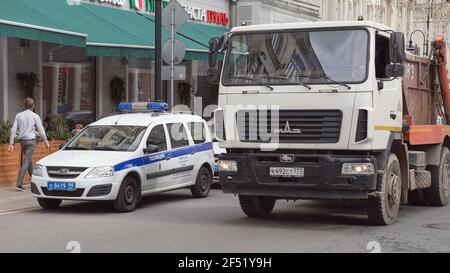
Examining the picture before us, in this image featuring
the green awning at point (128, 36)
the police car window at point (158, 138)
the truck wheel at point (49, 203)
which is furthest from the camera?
the green awning at point (128, 36)

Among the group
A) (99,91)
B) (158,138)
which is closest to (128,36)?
(99,91)

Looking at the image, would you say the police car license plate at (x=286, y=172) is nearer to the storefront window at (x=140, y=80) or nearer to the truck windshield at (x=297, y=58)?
the truck windshield at (x=297, y=58)

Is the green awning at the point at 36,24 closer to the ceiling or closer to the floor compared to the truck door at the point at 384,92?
closer to the ceiling

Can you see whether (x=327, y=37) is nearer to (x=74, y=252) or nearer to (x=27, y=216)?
(x=74, y=252)

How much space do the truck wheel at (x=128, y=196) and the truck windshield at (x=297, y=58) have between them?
273cm

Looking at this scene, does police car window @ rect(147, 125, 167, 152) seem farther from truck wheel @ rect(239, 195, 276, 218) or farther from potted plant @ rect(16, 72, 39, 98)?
potted plant @ rect(16, 72, 39, 98)

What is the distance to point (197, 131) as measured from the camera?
15430 mm

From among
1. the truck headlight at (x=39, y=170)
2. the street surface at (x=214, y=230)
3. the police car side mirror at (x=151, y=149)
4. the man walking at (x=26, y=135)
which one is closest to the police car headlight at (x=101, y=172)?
the street surface at (x=214, y=230)

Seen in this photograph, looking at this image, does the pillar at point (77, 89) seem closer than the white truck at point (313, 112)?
No

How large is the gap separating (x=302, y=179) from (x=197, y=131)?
5113mm

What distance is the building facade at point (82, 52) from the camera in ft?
55.6

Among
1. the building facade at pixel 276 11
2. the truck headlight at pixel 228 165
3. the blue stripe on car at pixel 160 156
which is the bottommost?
the blue stripe on car at pixel 160 156

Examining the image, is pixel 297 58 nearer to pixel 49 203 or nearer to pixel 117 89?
pixel 49 203
